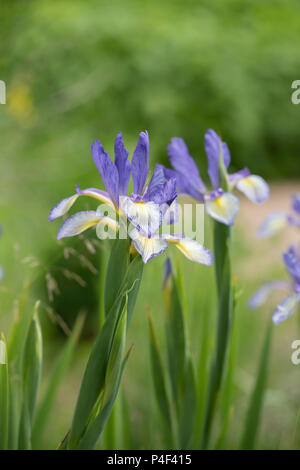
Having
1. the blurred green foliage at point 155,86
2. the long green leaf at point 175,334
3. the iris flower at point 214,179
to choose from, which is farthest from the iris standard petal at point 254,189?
the blurred green foliage at point 155,86

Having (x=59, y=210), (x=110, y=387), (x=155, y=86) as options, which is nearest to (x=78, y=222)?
(x=59, y=210)

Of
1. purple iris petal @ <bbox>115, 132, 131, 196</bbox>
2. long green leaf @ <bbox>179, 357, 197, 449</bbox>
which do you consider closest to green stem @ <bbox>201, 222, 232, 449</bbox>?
long green leaf @ <bbox>179, 357, 197, 449</bbox>

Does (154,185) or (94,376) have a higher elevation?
(154,185)

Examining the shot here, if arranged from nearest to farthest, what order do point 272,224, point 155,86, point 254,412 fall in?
point 254,412
point 272,224
point 155,86

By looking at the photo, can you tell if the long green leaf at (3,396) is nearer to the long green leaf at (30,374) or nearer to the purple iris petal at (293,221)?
the long green leaf at (30,374)

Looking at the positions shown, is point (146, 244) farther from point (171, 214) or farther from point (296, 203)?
point (296, 203)

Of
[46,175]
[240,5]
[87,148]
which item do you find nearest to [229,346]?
[46,175]

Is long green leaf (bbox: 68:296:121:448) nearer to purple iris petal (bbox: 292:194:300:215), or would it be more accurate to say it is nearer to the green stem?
the green stem
